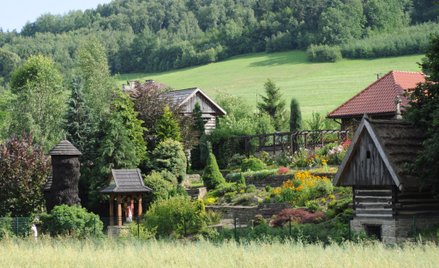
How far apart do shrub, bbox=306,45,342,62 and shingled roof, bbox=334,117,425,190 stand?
88.8 m

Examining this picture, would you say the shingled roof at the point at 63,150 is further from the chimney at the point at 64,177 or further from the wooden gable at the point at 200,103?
the wooden gable at the point at 200,103

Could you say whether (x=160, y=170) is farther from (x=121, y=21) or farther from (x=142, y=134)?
(x=121, y=21)

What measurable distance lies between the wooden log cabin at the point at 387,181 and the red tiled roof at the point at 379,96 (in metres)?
16.4

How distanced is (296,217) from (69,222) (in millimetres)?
10404

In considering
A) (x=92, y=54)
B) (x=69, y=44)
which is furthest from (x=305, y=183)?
(x=69, y=44)

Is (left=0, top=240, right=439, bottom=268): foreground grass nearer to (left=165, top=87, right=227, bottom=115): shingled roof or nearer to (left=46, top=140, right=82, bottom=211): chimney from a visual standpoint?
(left=46, top=140, right=82, bottom=211): chimney

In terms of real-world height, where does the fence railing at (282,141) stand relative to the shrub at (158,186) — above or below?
above

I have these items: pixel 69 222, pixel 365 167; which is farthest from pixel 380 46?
→ pixel 365 167

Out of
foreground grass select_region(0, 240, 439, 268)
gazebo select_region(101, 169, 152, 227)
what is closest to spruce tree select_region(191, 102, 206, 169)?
gazebo select_region(101, 169, 152, 227)

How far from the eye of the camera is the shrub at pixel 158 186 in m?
48.9

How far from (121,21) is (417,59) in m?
99.3

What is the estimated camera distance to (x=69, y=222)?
135 feet

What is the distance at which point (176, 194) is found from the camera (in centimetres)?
4847

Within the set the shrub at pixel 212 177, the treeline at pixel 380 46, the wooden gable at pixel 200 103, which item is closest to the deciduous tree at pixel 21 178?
the shrub at pixel 212 177
